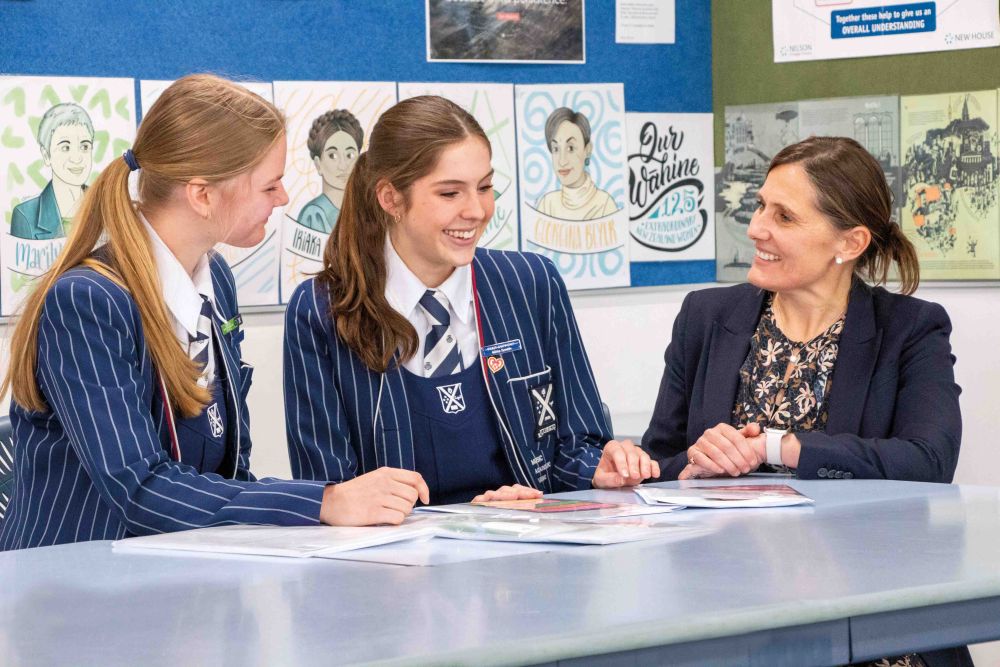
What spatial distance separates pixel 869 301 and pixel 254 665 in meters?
1.62

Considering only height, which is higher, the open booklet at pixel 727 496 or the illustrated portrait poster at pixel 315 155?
the illustrated portrait poster at pixel 315 155

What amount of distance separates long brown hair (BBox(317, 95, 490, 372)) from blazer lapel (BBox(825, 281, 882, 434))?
0.74m

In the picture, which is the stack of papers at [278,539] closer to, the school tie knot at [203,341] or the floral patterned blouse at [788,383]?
the school tie knot at [203,341]

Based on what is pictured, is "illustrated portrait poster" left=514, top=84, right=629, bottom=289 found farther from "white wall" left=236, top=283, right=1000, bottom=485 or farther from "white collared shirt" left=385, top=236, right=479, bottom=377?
"white collared shirt" left=385, top=236, right=479, bottom=377

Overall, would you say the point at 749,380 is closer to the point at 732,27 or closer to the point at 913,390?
the point at 913,390

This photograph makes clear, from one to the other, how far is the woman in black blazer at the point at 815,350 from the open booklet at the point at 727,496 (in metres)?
0.16

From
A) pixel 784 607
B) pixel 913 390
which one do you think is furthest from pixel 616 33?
pixel 784 607

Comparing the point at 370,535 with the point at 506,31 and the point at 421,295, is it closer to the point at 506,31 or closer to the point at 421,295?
the point at 421,295

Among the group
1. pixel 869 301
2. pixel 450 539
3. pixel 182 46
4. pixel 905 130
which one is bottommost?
pixel 450 539

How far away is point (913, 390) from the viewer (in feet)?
Answer: 7.61

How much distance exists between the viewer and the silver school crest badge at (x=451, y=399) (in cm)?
226

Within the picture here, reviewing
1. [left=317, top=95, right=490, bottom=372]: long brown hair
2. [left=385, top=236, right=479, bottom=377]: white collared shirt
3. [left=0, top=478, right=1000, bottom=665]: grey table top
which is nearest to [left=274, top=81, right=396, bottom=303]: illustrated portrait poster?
[left=317, top=95, right=490, bottom=372]: long brown hair

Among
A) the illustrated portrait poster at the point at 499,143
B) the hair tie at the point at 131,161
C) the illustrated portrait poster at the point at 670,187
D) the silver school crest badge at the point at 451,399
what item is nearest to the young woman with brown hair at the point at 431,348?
the silver school crest badge at the point at 451,399

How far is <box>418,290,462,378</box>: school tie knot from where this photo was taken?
2.28 metres
